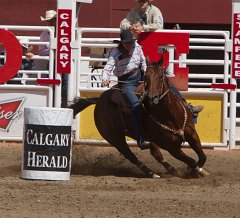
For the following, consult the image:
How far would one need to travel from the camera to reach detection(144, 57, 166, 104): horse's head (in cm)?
937

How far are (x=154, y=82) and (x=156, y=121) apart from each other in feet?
2.09

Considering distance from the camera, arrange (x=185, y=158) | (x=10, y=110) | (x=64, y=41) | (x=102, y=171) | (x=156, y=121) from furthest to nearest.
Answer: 1. (x=10, y=110)
2. (x=64, y=41)
3. (x=102, y=171)
4. (x=185, y=158)
5. (x=156, y=121)

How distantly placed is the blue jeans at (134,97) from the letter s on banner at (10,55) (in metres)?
2.97

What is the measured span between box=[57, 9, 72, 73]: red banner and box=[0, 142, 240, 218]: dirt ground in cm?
148

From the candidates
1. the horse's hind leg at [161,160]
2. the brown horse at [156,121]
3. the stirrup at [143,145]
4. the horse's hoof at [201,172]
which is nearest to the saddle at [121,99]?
the brown horse at [156,121]

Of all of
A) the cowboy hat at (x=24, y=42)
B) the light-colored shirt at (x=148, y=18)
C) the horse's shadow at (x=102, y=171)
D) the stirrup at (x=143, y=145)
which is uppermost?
the light-colored shirt at (x=148, y=18)

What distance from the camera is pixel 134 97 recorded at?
10031mm

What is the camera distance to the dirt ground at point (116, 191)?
749 centimetres

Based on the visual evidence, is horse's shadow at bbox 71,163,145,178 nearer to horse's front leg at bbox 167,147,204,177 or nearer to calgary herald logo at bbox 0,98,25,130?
horse's front leg at bbox 167,147,204,177

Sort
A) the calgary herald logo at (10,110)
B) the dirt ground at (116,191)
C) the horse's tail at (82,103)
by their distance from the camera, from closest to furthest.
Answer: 1. the dirt ground at (116,191)
2. the horse's tail at (82,103)
3. the calgary herald logo at (10,110)

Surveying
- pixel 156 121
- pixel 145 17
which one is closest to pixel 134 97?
pixel 156 121

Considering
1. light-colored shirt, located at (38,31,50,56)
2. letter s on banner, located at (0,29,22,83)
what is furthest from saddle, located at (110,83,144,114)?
light-colored shirt, located at (38,31,50,56)

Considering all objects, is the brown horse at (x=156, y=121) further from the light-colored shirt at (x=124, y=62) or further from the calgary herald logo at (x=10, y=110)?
the calgary herald logo at (x=10, y=110)

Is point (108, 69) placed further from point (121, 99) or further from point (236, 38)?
point (236, 38)
